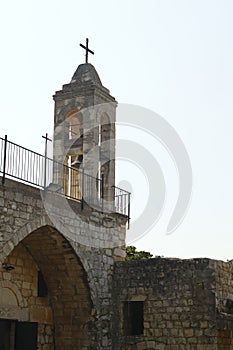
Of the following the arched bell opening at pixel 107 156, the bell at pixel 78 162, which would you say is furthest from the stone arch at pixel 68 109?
the bell at pixel 78 162

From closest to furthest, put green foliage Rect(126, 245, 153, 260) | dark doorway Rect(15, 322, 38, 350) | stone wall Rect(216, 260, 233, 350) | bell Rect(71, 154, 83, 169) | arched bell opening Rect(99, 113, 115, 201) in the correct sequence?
stone wall Rect(216, 260, 233, 350) < dark doorway Rect(15, 322, 38, 350) < bell Rect(71, 154, 83, 169) < arched bell opening Rect(99, 113, 115, 201) < green foliage Rect(126, 245, 153, 260)

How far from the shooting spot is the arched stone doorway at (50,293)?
14133 millimetres

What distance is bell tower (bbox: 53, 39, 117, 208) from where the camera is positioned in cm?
1553

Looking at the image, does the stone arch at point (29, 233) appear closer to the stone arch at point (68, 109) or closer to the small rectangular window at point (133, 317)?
the small rectangular window at point (133, 317)

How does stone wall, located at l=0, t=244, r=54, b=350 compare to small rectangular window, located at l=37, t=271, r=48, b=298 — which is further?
small rectangular window, located at l=37, t=271, r=48, b=298

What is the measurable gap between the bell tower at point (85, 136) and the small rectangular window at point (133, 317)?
2.55 m

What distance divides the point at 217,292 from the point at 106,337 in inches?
106

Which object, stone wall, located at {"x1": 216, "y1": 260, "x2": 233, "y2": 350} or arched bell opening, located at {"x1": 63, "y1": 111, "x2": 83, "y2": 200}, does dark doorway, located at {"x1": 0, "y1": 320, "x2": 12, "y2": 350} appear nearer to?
arched bell opening, located at {"x1": 63, "y1": 111, "x2": 83, "y2": 200}

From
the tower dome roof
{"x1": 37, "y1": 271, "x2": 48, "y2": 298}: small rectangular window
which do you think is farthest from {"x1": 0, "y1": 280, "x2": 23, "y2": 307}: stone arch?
the tower dome roof

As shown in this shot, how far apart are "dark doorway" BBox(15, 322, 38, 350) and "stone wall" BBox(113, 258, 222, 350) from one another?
5.92 feet

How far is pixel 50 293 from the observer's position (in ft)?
49.3

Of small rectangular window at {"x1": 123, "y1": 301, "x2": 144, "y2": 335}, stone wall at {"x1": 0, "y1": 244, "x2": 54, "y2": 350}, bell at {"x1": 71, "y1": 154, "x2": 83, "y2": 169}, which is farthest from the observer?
bell at {"x1": 71, "y1": 154, "x2": 83, "y2": 169}

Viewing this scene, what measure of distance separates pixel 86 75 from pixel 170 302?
569cm

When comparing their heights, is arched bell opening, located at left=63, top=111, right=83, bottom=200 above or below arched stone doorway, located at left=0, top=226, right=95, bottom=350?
above
